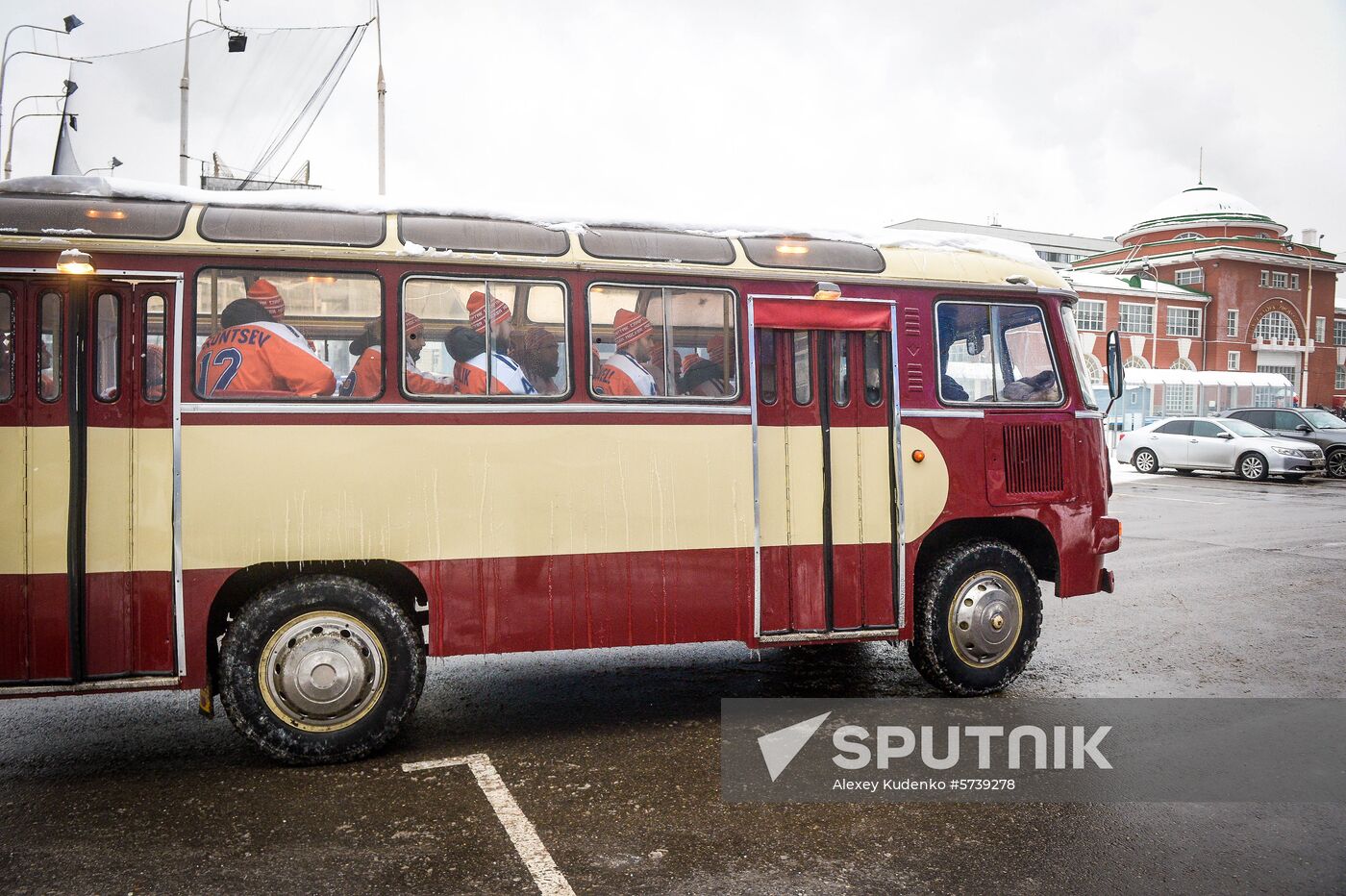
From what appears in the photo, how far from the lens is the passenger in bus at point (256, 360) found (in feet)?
17.4

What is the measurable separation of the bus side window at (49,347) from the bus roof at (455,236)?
0.31 meters

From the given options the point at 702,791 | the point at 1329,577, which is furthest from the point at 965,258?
the point at 1329,577

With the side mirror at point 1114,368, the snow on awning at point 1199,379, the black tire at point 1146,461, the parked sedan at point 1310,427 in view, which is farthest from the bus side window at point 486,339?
the snow on awning at point 1199,379

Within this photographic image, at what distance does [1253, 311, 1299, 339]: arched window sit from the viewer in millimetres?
63844

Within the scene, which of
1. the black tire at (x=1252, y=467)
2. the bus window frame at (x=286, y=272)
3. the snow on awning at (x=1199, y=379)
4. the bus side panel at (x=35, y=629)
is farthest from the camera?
the snow on awning at (x=1199, y=379)

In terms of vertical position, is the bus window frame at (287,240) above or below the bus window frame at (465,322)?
above

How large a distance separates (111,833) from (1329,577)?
39.0 ft

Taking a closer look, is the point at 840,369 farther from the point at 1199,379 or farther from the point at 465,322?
the point at 1199,379

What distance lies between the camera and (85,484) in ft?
16.8

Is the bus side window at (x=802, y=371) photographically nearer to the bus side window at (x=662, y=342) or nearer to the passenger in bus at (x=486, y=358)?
the bus side window at (x=662, y=342)

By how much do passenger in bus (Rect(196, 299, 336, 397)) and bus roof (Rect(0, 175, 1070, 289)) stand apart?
375 mm

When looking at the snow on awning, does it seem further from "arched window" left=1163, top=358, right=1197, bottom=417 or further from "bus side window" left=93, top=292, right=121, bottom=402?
"bus side window" left=93, top=292, right=121, bottom=402

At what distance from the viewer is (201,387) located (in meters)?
5.28

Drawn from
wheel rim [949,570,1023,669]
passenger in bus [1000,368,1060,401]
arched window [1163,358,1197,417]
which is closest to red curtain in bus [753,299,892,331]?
passenger in bus [1000,368,1060,401]
